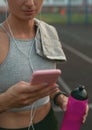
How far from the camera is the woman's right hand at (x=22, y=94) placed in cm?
191

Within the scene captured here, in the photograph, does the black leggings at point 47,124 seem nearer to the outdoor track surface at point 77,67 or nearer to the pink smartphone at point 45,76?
the pink smartphone at point 45,76

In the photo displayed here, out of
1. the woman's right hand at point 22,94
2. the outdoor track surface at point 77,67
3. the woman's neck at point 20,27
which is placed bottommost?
the outdoor track surface at point 77,67

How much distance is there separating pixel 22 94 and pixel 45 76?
0.14 meters

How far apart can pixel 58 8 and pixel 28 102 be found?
2966 centimetres

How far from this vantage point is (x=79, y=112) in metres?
2.15

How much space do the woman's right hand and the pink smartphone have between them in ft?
0.08

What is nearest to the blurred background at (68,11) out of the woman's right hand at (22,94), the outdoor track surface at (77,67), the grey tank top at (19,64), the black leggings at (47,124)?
the outdoor track surface at (77,67)

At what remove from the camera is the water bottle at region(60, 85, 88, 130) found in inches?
84.1

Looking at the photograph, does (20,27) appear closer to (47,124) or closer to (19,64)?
(19,64)

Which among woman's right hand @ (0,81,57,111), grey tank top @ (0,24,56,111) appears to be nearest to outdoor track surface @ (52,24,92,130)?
grey tank top @ (0,24,56,111)

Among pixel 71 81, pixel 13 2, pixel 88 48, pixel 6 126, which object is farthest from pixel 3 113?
pixel 88 48

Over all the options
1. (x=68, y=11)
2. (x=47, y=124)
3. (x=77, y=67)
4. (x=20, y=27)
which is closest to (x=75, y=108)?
(x=47, y=124)

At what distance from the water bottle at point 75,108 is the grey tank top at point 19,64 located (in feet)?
0.61

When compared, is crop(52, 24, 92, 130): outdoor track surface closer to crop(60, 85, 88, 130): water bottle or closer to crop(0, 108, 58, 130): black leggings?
crop(0, 108, 58, 130): black leggings
